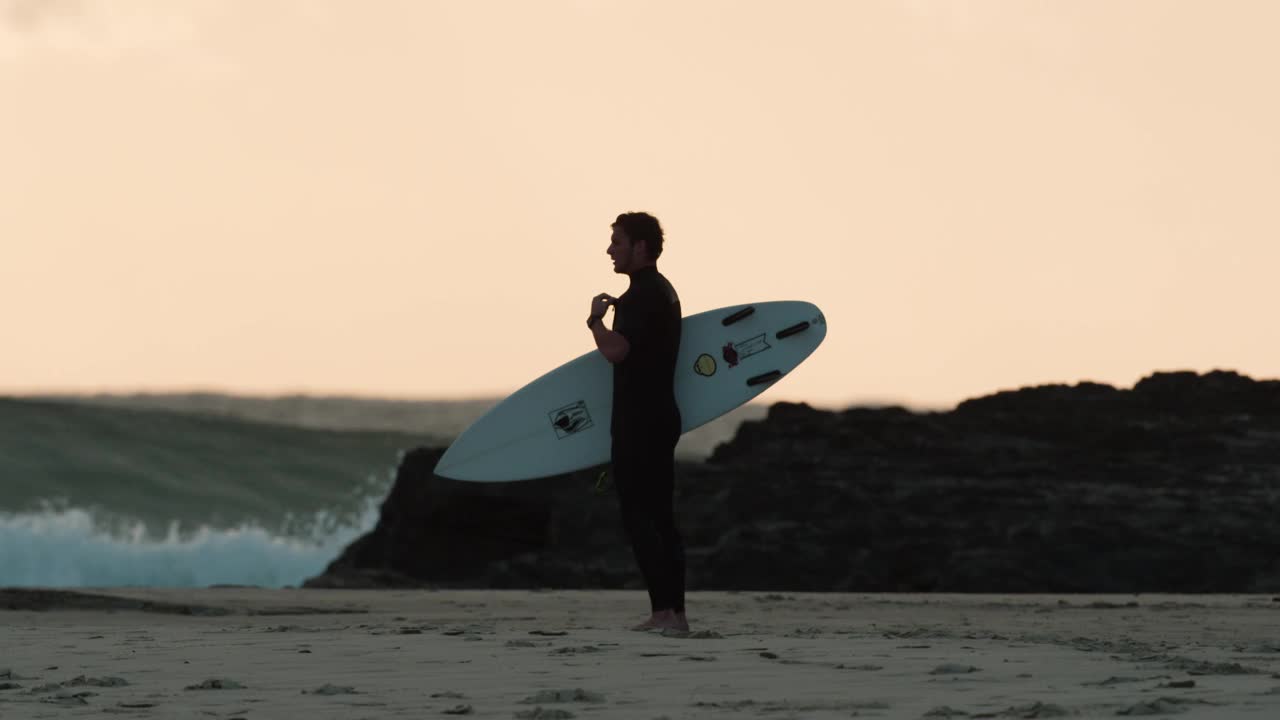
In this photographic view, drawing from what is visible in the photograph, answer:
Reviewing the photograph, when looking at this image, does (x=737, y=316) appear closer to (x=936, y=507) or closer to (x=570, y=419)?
(x=570, y=419)

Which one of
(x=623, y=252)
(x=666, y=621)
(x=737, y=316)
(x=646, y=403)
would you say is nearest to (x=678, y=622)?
(x=666, y=621)

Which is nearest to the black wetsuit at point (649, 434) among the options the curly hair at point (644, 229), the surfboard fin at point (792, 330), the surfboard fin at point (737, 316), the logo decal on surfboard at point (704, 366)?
the curly hair at point (644, 229)

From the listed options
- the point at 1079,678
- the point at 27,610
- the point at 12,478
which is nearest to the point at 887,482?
the point at 27,610

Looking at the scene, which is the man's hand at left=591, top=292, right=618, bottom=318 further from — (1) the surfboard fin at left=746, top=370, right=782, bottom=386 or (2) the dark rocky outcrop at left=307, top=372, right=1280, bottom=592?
(2) the dark rocky outcrop at left=307, top=372, right=1280, bottom=592

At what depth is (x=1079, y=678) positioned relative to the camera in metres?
3.56

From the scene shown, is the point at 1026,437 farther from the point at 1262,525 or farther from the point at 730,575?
the point at 730,575

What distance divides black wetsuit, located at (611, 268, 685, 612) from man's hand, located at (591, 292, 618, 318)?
0.08 meters

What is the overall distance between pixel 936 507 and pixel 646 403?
316 inches

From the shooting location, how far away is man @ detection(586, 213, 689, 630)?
5305 millimetres

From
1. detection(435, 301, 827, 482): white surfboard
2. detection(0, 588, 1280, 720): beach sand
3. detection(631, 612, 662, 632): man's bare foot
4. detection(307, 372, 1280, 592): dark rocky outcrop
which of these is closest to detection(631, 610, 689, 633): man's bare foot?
detection(631, 612, 662, 632): man's bare foot

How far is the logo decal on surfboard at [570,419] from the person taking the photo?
6.78 metres

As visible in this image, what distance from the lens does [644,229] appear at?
214 inches

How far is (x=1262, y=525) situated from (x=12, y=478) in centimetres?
1924

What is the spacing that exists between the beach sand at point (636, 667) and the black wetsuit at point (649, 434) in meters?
0.28
